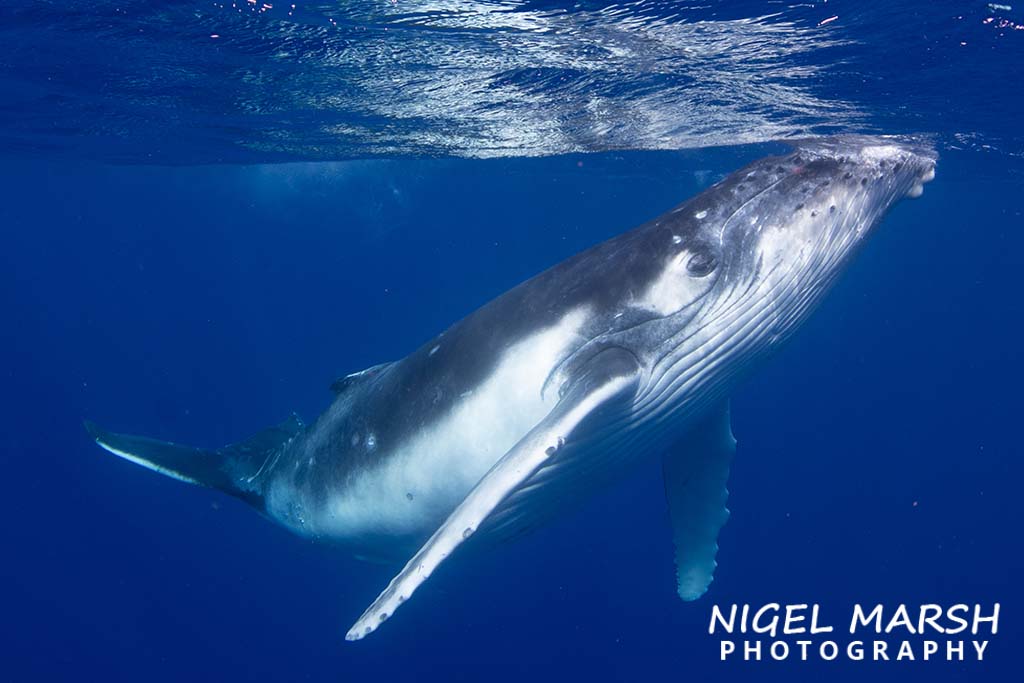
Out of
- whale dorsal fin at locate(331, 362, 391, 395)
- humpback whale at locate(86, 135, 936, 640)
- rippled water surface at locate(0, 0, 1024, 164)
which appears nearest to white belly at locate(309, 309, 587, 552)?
humpback whale at locate(86, 135, 936, 640)

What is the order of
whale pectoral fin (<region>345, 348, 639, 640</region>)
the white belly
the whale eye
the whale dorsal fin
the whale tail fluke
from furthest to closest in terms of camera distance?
the whale tail fluke
the whale dorsal fin
the white belly
the whale eye
whale pectoral fin (<region>345, 348, 639, 640</region>)

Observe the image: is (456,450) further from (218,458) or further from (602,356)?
(218,458)

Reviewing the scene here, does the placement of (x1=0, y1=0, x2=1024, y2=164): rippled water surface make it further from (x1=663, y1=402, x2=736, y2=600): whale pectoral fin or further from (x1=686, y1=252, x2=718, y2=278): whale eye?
(x1=663, y1=402, x2=736, y2=600): whale pectoral fin

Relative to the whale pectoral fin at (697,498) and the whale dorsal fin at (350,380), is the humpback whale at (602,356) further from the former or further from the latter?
the whale pectoral fin at (697,498)

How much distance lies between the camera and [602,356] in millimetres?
5074

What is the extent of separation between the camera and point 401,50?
475 inches

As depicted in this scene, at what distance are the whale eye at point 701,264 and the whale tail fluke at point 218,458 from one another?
18.4ft

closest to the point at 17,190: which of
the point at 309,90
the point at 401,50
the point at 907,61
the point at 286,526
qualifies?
the point at 309,90

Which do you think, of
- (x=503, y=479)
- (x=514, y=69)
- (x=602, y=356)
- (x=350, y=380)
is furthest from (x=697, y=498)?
(x=514, y=69)

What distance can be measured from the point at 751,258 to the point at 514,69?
9383 mm

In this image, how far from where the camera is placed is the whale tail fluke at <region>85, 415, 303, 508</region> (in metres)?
8.72

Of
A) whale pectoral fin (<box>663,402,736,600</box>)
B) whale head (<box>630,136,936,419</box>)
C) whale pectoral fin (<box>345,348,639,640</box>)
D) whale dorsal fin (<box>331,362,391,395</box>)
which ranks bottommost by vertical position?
whale pectoral fin (<box>663,402,736,600</box>)

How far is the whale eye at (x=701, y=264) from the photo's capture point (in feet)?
16.8

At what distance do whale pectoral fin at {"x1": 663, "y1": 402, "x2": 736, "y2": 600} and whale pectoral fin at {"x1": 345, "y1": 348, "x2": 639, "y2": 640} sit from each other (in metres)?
3.23
